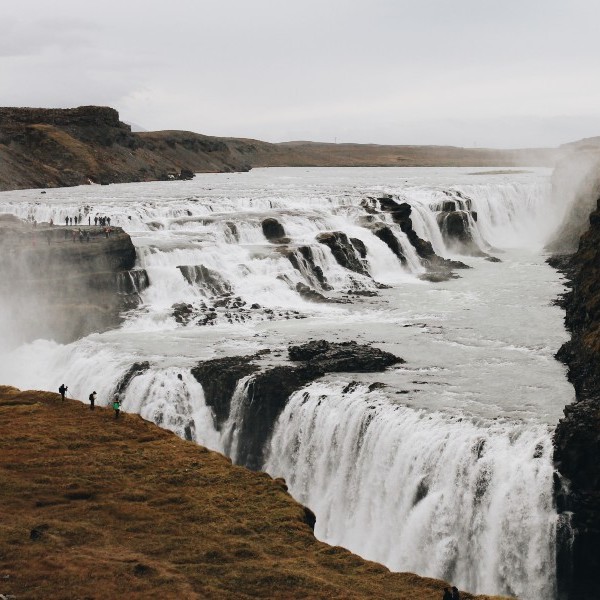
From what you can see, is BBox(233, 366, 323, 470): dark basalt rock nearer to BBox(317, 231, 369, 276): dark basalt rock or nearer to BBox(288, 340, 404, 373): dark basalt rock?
BBox(288, 340, 404, 373): dark basalt rock

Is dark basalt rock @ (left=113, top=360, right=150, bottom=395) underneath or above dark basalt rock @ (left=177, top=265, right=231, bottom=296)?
underneath

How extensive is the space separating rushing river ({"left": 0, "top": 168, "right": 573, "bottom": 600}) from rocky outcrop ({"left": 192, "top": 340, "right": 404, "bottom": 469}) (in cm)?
56

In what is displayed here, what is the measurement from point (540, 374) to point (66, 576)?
21237mm

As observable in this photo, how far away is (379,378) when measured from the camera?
109 ft

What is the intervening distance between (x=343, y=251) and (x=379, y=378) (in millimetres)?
26343

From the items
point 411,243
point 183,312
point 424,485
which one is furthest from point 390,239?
point 424,485

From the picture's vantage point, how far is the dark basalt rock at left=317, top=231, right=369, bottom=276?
58125 mm

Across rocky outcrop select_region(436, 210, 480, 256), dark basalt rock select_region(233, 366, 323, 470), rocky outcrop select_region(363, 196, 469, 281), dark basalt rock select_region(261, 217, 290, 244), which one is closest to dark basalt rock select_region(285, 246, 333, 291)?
dark basalt rock select_region(261, 217, 290, 244)

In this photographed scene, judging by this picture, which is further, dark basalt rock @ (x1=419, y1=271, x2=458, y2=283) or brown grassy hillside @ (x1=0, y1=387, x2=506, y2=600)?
dark basalt rock @ (x1=419, y1=271, x2=458, y2=283)

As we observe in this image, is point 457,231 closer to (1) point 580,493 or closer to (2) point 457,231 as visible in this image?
(2) point 457,231

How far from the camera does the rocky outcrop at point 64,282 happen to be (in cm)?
4562

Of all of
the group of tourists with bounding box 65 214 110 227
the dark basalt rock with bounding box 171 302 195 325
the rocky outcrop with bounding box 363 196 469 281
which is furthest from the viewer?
the rocky outcrop with bounding box 363 196 469 281

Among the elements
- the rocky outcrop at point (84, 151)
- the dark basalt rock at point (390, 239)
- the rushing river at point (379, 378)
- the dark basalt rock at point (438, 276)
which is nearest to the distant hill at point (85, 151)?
the rocky outcrop at point (84, 151)

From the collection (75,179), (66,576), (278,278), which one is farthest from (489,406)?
(75,179)
